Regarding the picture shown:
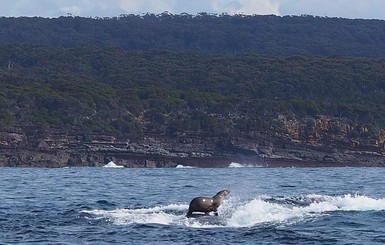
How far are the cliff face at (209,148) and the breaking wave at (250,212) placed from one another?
5582 cm

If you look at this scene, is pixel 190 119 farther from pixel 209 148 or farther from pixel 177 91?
pixel 177 91

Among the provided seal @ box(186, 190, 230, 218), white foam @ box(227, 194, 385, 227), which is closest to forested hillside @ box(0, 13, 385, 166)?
white foam @ box(227, 194, 385, 227)

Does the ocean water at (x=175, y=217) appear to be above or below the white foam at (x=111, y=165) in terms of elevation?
above

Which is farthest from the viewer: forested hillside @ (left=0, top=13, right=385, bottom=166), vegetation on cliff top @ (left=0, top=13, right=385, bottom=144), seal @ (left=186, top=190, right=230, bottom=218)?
vegetation on cliff top @ (left=0, top=13, right=385, bottom=144)

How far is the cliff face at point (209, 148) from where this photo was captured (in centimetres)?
9669

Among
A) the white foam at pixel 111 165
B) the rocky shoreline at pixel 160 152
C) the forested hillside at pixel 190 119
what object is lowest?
the white foam at pixel 111 165

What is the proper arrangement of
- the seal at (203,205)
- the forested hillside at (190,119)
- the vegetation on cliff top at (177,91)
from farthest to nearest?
1. the vegetation on cliff top at (177,91)
2. the forested hillside at (190,119)
3. the seal at (203,205)

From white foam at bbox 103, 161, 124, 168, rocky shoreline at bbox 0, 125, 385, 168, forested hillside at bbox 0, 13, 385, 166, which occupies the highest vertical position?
forested hillside at bbox 0, 13, 385, 166

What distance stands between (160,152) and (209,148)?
A: 5.52 metres

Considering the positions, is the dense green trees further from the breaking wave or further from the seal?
the seal

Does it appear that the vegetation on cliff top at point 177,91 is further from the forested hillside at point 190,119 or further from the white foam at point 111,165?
the white foam at point 111,165

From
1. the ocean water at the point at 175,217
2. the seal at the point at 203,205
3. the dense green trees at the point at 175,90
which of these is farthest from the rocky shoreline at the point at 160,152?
the seal at the point at 203,205

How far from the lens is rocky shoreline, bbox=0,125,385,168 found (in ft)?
316

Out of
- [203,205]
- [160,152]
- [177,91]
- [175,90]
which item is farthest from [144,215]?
[175,90]
